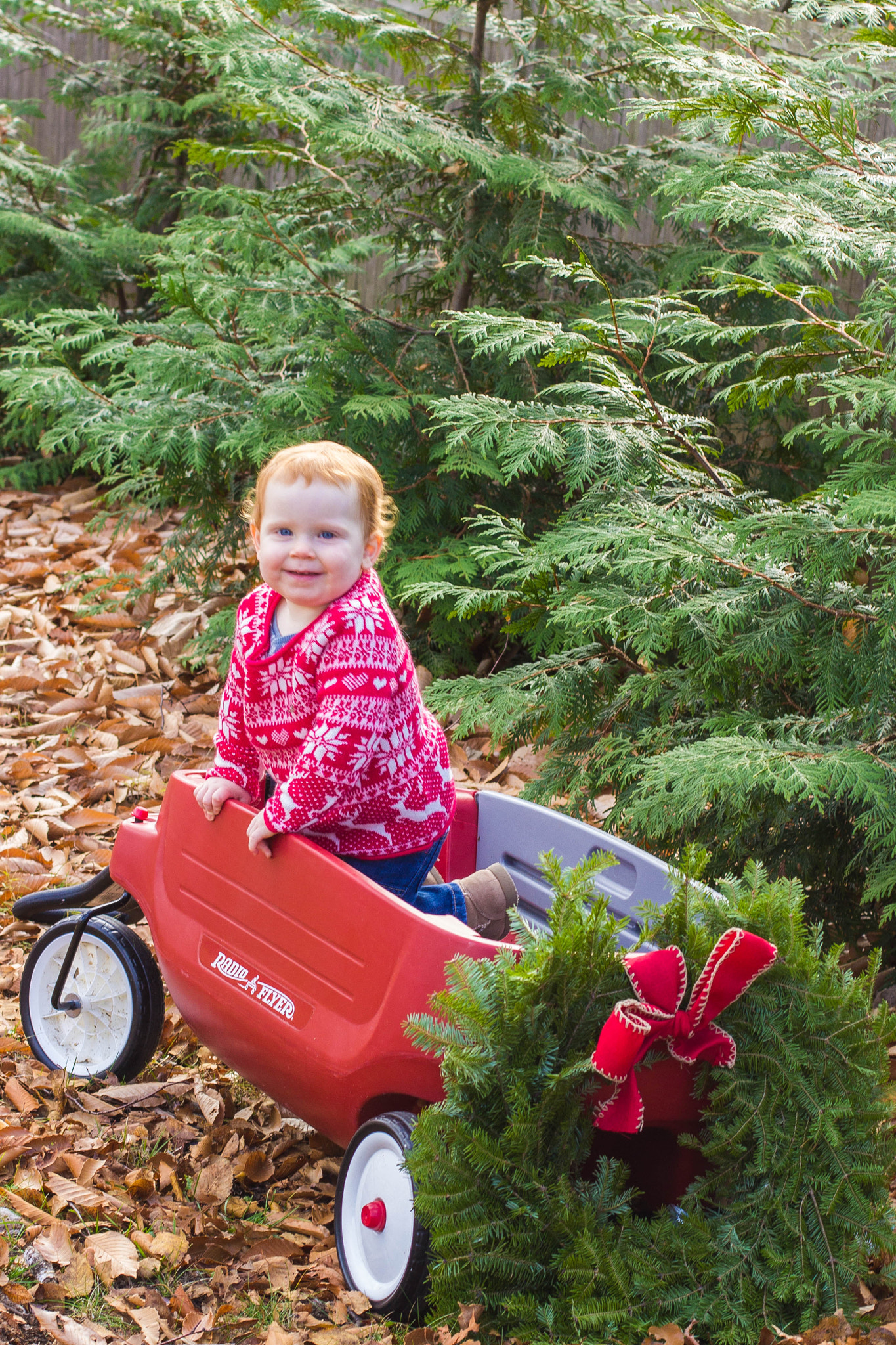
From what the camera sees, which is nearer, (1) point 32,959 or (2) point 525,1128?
(2) point 525,1128

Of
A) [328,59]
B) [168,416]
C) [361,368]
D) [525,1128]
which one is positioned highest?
[328,59]

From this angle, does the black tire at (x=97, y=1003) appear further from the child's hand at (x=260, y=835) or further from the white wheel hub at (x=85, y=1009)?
the child's hand at (x=260, y=835)

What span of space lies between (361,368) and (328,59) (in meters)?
2.57

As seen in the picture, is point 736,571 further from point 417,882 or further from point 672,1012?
point 672,1012

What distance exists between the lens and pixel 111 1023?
103 inches

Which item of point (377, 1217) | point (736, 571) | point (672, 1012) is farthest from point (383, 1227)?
point (736, 571)

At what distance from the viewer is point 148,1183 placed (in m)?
2.27

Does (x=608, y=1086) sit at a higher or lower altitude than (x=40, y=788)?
higher

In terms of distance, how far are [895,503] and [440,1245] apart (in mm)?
1469

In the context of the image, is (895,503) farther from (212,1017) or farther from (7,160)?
(7,160)

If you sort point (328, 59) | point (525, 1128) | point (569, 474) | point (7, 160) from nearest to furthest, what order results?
point (525, 1128), point (569, 474), point (328, 59), point (7, 160)

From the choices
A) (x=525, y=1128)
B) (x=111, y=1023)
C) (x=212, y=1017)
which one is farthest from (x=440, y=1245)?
(x=111, y=1023)

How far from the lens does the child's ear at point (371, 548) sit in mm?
2449

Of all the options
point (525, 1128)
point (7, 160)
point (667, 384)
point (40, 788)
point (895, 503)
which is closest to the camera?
point (525, 1128)
